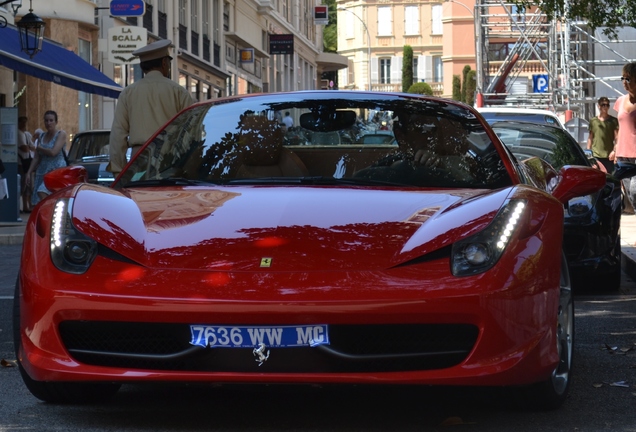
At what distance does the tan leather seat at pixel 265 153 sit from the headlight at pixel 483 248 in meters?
1.30

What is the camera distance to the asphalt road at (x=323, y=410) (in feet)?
15.2

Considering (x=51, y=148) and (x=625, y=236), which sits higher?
(x=51, y=148)

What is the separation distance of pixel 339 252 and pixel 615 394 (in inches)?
59.3

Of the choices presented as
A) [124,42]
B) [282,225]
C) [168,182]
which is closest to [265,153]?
[168,182]

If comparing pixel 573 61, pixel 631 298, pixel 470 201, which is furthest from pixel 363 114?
pixel 573 61

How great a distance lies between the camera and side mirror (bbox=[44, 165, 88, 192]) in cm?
566

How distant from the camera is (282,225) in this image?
469 centimetres

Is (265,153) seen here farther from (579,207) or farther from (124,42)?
(124,42)

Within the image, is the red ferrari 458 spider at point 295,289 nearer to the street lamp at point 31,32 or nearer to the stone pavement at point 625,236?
the stone pavement at point 625,236

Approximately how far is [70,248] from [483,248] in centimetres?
145

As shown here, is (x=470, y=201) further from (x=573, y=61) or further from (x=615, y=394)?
(x=573, y=61)

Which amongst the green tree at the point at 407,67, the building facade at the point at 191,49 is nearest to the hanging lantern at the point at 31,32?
the building facade at the point at 191,49

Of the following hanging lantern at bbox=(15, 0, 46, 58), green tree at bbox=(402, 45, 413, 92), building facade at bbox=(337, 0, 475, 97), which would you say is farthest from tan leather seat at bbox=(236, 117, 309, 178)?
building facade at bbox=(337, 0, 475, 97)

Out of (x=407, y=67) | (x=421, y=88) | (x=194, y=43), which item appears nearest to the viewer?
(x=194, y=43)
